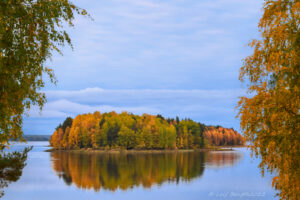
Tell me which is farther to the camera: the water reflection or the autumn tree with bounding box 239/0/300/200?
the water reflection

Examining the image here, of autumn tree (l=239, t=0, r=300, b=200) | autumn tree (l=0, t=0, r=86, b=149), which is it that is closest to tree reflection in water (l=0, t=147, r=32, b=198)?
autumn tree (l=0, t=0, r=86, b=149)

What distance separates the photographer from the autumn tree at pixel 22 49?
11.0m

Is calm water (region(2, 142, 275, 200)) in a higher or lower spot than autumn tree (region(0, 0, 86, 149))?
lower

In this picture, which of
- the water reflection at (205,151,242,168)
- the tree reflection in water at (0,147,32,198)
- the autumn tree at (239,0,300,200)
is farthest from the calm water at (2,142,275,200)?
the autumn tree at (239,0,300,200)

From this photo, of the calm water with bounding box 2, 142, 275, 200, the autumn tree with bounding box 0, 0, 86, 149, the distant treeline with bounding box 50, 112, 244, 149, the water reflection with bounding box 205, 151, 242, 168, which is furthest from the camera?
the distant treeline with bounding box 50, 112, 244, 149

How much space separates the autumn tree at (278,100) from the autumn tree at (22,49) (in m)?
7.46

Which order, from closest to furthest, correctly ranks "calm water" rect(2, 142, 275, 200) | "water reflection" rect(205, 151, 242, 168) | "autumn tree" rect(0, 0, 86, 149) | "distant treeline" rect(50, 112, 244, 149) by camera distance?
"autumn tree" rect(0, 0, 86, 149), "calm water" rect(2, 142, 275, 200), "water reflection" rect(205, 151, 242, 168), "distant treeline" rect(50, 112, 244, 149)

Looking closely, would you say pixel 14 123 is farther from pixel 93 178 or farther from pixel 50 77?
pixel 93 178

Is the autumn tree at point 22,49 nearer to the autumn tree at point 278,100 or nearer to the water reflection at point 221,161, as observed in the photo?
the autumn tree at point 278,100

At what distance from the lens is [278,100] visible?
1191cm

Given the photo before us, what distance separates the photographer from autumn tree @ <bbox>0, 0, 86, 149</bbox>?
11.0 metres

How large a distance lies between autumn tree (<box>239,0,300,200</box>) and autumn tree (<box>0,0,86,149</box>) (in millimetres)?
7455

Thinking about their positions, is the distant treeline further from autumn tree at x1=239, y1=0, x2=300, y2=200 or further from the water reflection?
autumn tree at x1=239, y1=0, x2=300, y2=200

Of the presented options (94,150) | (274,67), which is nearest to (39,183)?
(274,67)
